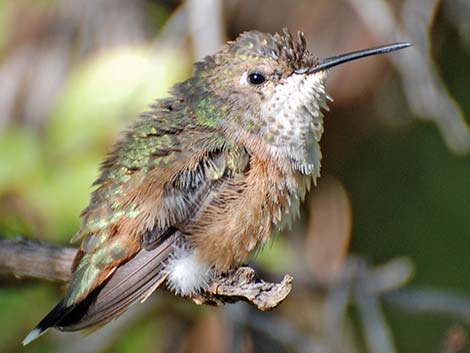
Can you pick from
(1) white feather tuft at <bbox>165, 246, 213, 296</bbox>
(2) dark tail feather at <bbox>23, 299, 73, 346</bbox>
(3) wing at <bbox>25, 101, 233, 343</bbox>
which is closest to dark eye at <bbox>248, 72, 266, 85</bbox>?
(3) wing at <bbox>25, 101, 233, 343</bbox>

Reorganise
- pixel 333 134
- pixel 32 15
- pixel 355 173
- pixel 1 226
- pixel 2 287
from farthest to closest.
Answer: pixel 355 173 < pixel 333 134 < pixel 32 15 < pixel 1 226 < pixel 2 287

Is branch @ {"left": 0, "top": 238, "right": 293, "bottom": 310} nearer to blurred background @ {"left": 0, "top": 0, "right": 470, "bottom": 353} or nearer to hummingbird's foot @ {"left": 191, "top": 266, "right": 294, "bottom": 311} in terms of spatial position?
hummingbird's foot @ {"left": 191, "top": 266, "right": 294, "bottom": 311}

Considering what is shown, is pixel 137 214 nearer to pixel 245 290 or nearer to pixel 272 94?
pixel 245 290

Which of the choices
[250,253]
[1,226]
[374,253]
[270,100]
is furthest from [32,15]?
[374,253]

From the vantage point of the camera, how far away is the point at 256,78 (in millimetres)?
4199

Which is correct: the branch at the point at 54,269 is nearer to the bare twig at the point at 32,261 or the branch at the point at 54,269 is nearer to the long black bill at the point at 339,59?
the bare twig at the point at 32,261

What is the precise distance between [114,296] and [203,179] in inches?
21.9

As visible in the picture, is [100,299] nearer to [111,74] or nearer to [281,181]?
[281,181]

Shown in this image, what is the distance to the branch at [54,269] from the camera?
355 cm

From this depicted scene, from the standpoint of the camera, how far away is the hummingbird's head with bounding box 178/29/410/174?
4.09m

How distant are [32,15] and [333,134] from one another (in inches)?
74.1

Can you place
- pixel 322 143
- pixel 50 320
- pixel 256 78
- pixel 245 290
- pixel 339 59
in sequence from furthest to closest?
1. pixel 322 143
2. pixel 256 78
3. pixel 339 59
4. pixel 50 320
5. pixel 245 290

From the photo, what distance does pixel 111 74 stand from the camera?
15.3ft

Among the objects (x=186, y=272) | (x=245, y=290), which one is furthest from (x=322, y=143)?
(x=245, y=290)
